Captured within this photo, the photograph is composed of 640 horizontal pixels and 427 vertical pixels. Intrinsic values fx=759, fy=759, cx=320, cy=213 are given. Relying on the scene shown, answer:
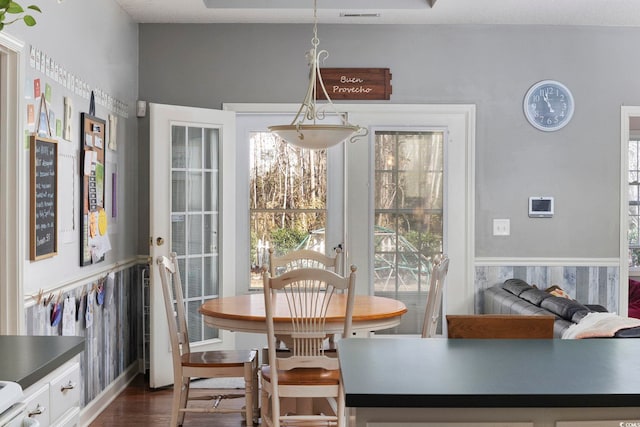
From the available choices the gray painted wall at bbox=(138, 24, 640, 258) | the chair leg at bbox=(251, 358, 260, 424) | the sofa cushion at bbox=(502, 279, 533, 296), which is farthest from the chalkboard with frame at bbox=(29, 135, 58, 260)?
the sofa cushion at bbox=(502, 279, 533, 296)

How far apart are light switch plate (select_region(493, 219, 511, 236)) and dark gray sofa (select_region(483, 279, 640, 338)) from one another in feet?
1.22

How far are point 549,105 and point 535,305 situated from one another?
183 centimetres

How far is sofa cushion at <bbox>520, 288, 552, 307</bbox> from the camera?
172 inches

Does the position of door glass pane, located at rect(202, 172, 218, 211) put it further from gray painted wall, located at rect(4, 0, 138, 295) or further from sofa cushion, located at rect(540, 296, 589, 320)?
sofa cushion, located at rect(540, 296, 589, 320)

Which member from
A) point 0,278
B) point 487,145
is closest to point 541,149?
point 487,145

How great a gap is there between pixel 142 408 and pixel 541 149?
333 centimetres

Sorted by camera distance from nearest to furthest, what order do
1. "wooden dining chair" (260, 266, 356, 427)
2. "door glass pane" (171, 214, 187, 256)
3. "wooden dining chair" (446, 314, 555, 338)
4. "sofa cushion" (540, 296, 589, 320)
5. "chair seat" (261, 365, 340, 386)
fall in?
1. "wooden dining chair" (446, 314, 555, 338)
2. "wooden dining chair" (260, 266, 356, 427)
3. "chair seat" (261, 365, 340, 386)
4. "sofa cushion" (540, 296, 589, 320)
5. "door glass pane" (171, 214, 187, 256)

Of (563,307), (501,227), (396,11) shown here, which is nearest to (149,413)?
(563,307)

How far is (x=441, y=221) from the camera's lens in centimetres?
561

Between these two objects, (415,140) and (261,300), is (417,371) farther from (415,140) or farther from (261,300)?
(415,140)

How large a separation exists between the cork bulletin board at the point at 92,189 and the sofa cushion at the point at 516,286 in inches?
105

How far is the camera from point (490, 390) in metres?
1.63

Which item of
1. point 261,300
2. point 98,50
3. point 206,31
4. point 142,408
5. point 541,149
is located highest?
point 206,31

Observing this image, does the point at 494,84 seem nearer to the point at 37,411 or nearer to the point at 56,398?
the point at 56,398
